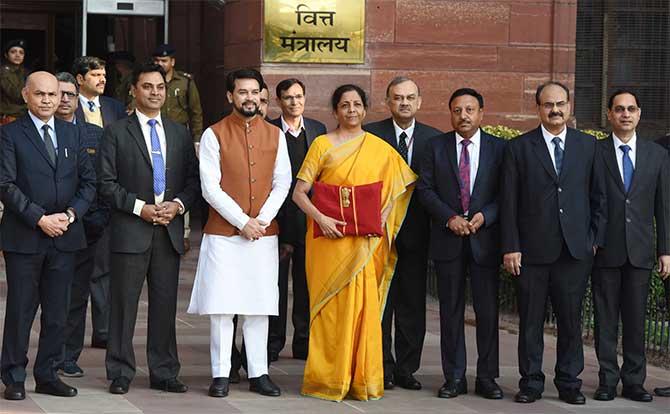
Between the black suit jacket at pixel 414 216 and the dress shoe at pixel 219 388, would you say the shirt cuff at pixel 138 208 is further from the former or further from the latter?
the black suit jacket at pixel 414 216

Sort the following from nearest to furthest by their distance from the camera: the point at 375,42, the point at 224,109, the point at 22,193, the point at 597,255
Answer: the point at 22,193, the point at 597,255, the point at 375,42, the point at 224,109

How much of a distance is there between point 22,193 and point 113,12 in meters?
8.56

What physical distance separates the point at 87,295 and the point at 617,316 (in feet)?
11.6

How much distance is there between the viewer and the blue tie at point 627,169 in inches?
366

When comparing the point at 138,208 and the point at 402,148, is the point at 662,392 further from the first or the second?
the point at 138,208

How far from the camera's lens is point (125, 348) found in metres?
9.09

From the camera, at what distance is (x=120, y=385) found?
8945 mm

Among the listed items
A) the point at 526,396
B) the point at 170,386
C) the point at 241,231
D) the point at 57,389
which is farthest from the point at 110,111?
the point at 526,396

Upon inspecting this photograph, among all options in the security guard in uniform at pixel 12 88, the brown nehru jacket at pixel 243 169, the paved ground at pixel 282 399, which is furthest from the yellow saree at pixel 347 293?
the security guard in uniform at pixel 12 88

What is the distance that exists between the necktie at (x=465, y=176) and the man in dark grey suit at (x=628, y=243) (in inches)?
32.7

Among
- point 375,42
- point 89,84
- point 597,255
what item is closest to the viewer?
point 597,255

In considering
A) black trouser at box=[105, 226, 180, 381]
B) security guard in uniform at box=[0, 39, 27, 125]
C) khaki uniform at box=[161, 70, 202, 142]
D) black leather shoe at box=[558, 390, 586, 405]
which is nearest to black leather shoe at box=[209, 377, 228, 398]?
black trouser at box=[105, 226, 180, 381]

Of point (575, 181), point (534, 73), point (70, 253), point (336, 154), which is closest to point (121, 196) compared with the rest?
point (70, 253)

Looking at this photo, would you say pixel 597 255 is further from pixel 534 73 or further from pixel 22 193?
pixel 534 73
